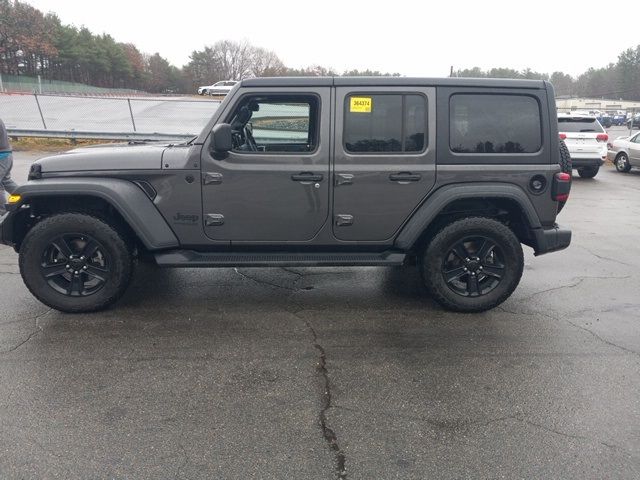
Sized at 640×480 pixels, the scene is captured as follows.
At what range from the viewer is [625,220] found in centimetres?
889

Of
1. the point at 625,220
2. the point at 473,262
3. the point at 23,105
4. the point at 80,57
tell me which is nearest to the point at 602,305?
the point at 473,262

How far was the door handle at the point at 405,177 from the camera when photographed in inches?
171

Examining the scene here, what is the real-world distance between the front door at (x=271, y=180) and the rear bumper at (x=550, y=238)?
1.84 m

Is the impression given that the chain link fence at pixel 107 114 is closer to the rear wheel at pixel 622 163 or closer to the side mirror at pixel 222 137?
the rear wheel at pixel 622 163

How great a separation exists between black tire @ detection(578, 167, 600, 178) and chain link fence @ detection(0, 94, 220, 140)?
11.8 m

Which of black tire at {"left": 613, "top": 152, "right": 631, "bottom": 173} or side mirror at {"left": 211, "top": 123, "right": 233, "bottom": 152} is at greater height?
side mirror at {"left": 211, "top": 123, "right": 233, "bottom": 152}

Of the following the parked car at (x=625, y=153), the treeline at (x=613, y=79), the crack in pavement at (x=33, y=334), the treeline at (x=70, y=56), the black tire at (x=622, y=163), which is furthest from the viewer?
the treeline at (x=613, y=79)

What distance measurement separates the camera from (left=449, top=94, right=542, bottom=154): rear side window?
4.42 meters

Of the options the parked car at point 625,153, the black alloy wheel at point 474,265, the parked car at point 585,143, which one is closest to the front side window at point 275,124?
the black alloy wheel at point 474,265

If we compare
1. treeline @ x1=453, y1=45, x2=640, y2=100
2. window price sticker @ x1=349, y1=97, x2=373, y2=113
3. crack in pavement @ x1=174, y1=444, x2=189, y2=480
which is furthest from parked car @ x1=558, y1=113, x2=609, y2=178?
treeline @ x1=453, y1=45, x2=640, y2=100

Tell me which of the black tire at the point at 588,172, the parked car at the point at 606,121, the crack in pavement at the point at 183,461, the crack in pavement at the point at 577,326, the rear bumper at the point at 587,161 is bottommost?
the crack in pavement at the point at 183,461

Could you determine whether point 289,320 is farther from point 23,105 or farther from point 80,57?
point 80,57

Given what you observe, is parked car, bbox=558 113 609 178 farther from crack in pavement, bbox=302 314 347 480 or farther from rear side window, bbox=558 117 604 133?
crack in pavement, bbox=302 314 347 480

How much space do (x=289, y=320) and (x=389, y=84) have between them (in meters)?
2.14
